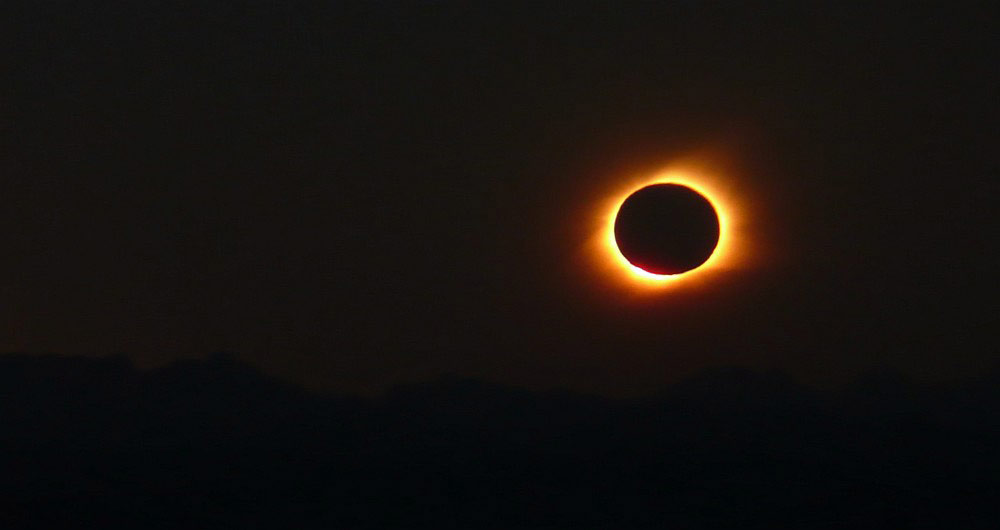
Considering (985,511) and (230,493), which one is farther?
(230,493)

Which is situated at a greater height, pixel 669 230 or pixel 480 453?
pixel 669 230

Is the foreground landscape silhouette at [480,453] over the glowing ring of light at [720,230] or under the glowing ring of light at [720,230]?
under

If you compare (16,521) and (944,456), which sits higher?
(944,456)

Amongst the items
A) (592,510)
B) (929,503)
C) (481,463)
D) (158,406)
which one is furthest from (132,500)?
(929,503)

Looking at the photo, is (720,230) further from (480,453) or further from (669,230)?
(480,453)

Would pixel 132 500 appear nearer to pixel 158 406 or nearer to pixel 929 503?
pixel 158 406
